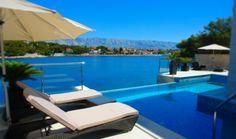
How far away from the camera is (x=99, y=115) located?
3035 millimetres

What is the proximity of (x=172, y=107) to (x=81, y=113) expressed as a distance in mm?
3875

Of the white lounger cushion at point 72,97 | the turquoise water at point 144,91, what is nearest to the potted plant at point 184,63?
the turquoise water at point 144,91

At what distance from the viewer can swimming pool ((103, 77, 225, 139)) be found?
457cm

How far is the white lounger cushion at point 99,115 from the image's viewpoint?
279cm

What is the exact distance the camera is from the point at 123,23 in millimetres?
40094

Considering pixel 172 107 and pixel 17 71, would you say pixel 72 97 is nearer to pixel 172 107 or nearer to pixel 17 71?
pixel 17 71

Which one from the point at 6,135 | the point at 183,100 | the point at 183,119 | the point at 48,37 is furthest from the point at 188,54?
the point at 6,135

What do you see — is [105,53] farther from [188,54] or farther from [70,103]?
[70,103]

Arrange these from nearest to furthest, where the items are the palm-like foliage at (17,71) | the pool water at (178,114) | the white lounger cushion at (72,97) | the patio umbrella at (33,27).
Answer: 1. the patio umbrella at (33,27)
2. the palm-like foliage at (17,71)
3. the white lounger cushion at (72,97)
4. the pool water at (178,114)

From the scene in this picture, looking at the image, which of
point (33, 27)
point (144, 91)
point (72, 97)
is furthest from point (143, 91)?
point (33, 27)

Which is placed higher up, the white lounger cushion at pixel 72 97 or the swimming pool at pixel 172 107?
the white lounger cushion at pixel 72 97

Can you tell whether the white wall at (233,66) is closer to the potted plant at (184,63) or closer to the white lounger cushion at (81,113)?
the white lounger cushion at (81,113)

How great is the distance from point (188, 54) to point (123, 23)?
17.9m

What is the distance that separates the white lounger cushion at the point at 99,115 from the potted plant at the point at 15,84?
909 millimetres
